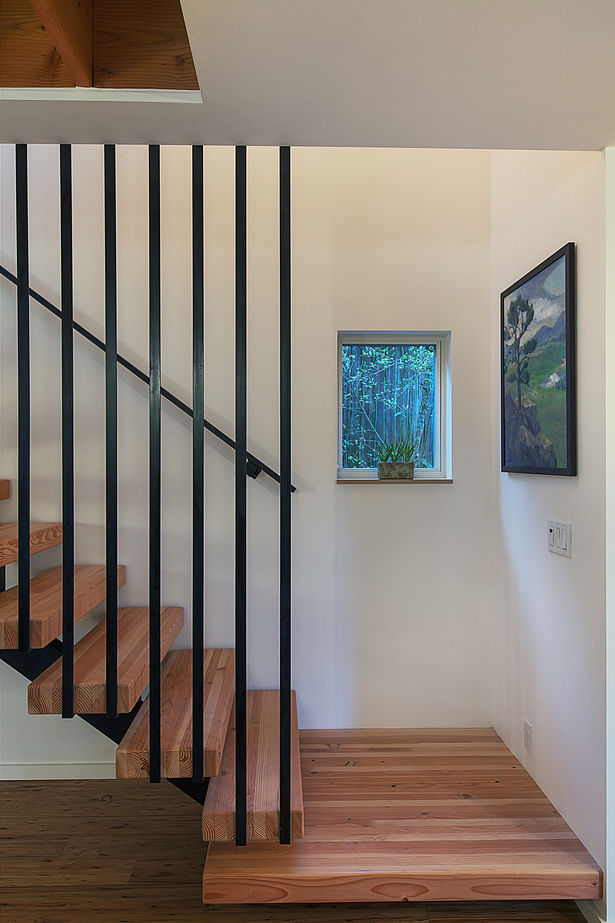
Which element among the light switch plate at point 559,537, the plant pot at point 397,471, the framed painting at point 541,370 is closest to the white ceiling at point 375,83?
the framed painting at point 541,370

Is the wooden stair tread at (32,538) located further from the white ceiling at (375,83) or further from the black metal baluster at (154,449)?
the white ceiling at (375,83)

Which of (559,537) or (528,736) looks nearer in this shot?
(559,537)

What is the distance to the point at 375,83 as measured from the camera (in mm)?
1515

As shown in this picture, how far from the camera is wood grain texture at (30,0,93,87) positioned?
4.36ft

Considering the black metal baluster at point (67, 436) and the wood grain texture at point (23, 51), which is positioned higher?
the wood grain texture at point (23, 51)

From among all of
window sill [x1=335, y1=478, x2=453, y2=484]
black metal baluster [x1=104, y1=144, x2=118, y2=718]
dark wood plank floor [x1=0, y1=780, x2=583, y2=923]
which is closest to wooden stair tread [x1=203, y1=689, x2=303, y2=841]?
dark wood plank floor [x1=0, y1=780, x2=583, y2=923]

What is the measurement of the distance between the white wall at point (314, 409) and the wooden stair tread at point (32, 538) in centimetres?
18

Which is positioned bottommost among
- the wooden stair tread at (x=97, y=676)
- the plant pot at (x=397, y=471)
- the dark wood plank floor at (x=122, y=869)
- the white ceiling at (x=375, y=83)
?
the dark wood plank floor at (x=122, y=869)

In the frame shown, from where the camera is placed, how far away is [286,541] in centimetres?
181

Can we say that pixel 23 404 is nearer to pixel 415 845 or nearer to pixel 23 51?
pixel 23 51

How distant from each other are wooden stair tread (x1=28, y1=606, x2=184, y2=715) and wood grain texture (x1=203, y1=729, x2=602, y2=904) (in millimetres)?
550

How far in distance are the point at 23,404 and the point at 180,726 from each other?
3.62 ft

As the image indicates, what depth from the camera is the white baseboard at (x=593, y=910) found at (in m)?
1.76

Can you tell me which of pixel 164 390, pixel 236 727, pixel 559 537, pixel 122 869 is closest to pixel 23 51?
pixel 164 390
